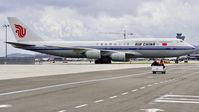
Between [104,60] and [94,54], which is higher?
[94,54]

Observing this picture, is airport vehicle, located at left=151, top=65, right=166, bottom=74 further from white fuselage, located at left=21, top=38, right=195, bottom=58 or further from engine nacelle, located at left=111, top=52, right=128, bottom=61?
white fuselage, located at left=21, top=38, right=195, bottom=58

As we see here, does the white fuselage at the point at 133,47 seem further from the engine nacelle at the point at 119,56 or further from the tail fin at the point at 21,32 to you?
the engine nacelle at the point at 119,56

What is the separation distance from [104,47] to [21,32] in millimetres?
16371

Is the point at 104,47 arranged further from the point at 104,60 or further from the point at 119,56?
the point at 119,56

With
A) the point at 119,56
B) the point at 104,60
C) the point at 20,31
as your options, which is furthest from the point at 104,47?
the point at 20,31

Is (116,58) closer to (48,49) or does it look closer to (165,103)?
(48,49)

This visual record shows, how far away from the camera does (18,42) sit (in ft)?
258

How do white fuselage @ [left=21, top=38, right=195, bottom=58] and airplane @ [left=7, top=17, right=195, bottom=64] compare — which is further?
white fuselage @ [left=21, top=38, right=195, bottom=58]

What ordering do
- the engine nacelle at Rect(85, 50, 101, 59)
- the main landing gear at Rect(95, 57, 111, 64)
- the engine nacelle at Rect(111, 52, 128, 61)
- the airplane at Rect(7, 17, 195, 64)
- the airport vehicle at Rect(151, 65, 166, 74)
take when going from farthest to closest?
the main landing gear at Rect(95, 57, 111, 64)
the airplane at Rect(7, 17, 195, 64)
the engine nacelle at Rect(85, 50, 101, 59)
the engine nacelle at Rect(111, 52, 128, 61)
the airport vehicle at Rect(151, 65, 166, 74)

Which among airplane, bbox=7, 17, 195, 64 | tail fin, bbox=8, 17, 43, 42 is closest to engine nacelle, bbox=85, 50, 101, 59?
airplane, bbox=7, 17, 195, 64

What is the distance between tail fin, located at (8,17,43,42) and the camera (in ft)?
261

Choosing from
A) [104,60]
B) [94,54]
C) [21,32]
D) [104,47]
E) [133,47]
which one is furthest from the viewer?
[104,60]

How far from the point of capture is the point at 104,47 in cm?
7831

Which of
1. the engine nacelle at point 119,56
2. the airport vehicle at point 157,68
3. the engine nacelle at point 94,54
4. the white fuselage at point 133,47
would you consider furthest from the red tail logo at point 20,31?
the airport vehicle at point 157,68
